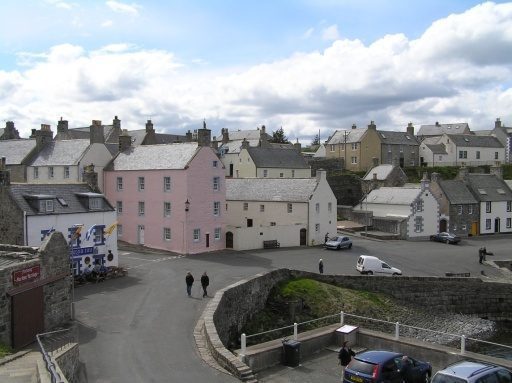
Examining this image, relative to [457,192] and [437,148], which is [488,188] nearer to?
[457,192]

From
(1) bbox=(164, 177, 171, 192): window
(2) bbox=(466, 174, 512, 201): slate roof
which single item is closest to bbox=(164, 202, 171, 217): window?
(1) bbox=(164, 177, 171, 192): window

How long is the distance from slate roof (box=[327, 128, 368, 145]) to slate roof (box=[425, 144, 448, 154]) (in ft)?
35.2

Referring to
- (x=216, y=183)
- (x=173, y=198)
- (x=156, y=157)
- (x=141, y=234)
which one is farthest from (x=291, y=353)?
(x=156, y=157)

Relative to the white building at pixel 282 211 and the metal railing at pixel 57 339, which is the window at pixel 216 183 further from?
the metal railing at pixel 57 339

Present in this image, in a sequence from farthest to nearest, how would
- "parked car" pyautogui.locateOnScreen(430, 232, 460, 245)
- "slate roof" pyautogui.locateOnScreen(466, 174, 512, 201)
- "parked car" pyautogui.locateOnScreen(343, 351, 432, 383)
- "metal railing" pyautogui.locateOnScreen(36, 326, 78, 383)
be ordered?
"slate roof" pyautogui.locateOnScreen(466, 174, 512, 201), "parked car" pyautogui.locateOnScreen(430, 232, 460, 245), "parked car" pyautogui.locateOnScreen(343, 351, 432, 383), "metal railing" pyautogui.locateOnScreen(36, 326, 78, 383)

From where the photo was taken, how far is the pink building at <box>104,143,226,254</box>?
131ft

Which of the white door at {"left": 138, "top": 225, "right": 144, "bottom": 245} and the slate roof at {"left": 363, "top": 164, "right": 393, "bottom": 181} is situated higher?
the slate roof at {"left": 363, "top": 164, "right": 393, "bottom": 181}

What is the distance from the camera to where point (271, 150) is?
2751 inches

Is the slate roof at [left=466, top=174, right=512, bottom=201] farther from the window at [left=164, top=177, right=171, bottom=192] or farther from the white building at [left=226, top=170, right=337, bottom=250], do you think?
the window at [left=164, top=177, right=171, bottom=192]

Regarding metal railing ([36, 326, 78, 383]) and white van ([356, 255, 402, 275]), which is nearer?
metal railing ([36, 326, 78, 383])

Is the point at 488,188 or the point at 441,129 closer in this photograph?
the point at 488,188

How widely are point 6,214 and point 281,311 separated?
15753 millimetres

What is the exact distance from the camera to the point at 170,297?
25.5m

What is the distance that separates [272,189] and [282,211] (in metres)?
2.70
